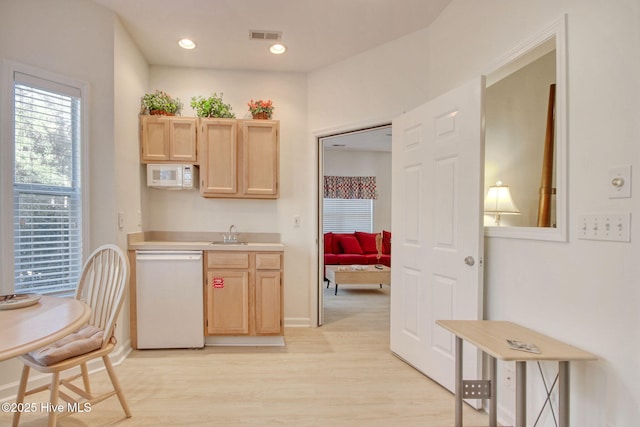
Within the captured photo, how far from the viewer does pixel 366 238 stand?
21.1ft

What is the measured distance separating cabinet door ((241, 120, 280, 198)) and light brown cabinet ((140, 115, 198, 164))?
20.4 inches

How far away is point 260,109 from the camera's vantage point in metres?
3.36

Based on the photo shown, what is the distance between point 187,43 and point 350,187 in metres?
4.53

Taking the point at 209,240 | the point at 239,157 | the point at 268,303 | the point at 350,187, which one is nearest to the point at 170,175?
the point at 239,157

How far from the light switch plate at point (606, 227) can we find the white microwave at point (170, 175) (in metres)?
3.09

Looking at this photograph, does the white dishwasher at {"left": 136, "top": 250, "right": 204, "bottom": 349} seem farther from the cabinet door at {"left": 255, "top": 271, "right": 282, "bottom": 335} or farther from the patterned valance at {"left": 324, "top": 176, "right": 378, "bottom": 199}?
the patterned valance at {"left": 324, "top": 176, "right": 378, "bottom": 199}

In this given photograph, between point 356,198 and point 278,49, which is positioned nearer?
point 278,49

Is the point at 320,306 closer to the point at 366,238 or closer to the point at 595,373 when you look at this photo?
the point at 595,373

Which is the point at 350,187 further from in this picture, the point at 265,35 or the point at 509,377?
the point at 509,377

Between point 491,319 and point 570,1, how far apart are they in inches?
68.5

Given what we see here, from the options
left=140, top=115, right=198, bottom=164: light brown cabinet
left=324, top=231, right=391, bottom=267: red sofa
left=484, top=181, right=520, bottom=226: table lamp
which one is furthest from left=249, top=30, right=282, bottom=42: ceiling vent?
left=324, top=231, right=391, bottom=267: red sofa

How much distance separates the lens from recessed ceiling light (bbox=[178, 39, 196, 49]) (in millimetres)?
A: 3006

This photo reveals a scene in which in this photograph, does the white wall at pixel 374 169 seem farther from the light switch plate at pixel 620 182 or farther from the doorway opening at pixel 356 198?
the light switch plate at pixel 620 182

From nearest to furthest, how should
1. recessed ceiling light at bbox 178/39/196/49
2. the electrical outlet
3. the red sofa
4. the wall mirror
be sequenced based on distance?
the electrical outlet < the wall mirror < recessed ceiling light at bbox 178/39/196/49 < the red sofa
